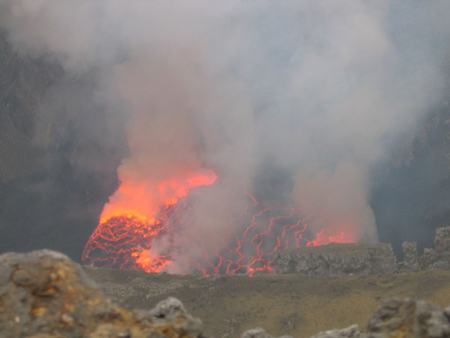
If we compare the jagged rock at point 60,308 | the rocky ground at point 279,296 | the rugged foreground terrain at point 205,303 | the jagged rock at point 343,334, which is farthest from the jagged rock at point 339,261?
the jagged rock at point 60,308

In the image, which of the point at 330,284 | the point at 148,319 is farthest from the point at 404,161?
the point at 148,319

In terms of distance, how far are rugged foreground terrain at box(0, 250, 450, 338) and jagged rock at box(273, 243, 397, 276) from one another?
707cm

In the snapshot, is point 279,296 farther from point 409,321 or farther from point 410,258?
point 409,321

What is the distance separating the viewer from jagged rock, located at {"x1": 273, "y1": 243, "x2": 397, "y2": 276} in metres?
85.1

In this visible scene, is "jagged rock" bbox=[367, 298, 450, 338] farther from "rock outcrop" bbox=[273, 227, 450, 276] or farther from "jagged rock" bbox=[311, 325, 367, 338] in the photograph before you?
"rock outcrop" bbox=[273, 227, 450, 276]

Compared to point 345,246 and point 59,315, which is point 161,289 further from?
point 59,315

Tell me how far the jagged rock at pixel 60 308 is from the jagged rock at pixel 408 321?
387 cm

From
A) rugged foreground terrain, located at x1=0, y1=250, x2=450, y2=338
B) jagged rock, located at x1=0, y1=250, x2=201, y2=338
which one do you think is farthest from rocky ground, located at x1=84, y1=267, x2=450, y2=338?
jagged rock, located at x1=0, y1=250, x2=201, y2=338

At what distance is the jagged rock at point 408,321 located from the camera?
825cm

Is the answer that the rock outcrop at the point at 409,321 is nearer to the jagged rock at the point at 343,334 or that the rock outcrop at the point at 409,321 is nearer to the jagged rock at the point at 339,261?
the jagged rock at the point at 343,334

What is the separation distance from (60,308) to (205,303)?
2627 inches

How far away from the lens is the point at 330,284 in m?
72.8

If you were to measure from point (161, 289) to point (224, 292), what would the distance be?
37.4 feet

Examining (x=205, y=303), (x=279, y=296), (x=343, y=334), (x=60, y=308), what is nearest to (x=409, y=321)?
(x=343, y=334)
